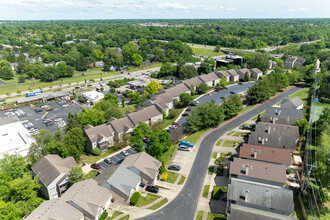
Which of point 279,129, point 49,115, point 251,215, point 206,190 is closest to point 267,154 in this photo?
point 279,129

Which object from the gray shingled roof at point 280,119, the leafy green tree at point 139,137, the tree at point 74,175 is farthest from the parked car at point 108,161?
the gray shingled roof at point 280,119

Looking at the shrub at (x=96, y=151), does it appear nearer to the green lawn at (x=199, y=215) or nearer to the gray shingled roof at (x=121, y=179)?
the gray shingled roof at (x=121, y=179)

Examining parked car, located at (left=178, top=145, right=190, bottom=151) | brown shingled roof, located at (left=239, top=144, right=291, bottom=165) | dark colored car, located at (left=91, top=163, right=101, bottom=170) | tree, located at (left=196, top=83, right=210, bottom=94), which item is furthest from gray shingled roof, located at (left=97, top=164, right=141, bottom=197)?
tree, located at (left=196, top=83, right=210, bottom=94)

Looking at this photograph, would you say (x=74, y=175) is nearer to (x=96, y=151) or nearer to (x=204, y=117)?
(x=96, y=151)

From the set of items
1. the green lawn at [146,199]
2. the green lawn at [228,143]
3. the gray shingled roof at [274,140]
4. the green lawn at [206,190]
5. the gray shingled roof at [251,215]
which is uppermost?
the gray shingled roof at [274,140]

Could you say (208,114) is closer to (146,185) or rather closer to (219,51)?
(146,185)

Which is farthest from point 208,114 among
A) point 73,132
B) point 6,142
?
point 6,142
